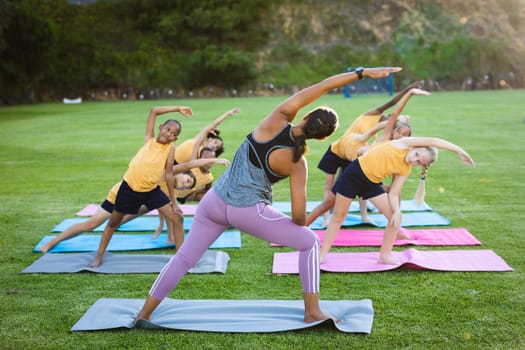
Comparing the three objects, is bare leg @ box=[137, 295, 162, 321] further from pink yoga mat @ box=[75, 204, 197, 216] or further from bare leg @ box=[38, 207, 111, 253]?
pink yoga mat @ box=[75, 204, 197, 216]

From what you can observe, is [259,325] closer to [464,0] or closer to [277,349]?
[277,349]

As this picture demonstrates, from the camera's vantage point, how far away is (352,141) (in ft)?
23.2

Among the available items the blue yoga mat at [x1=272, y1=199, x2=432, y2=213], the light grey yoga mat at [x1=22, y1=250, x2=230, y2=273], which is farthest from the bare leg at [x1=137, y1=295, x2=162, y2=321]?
the blue yoga mat at [x1=272, y1=199, x2=432, y2=213]

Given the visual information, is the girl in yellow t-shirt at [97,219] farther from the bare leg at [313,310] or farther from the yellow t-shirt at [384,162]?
the bare leg at [313,310]

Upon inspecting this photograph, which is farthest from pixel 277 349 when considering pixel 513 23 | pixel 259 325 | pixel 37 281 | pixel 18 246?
pixel 513 23

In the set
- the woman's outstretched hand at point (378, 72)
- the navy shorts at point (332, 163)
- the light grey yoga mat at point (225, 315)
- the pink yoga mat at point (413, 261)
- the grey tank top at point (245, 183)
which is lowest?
the pink yoga mat at point (413, 261)

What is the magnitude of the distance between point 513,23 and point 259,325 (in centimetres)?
6763

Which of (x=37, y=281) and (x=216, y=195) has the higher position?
(x=216, y=195)

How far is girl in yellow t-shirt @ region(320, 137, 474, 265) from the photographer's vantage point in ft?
18.0

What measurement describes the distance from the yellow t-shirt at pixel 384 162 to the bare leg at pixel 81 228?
281 centimetres

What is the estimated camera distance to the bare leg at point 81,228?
6.29m

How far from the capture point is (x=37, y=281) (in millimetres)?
5527

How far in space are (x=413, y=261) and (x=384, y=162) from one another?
1.03 m

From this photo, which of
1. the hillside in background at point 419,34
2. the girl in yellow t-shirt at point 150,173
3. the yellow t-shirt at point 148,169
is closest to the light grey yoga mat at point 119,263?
the girl in yellow t-shirt at point 150,173
